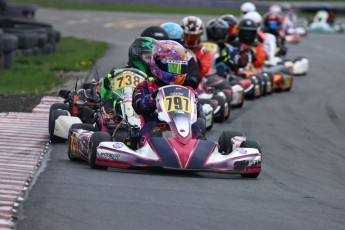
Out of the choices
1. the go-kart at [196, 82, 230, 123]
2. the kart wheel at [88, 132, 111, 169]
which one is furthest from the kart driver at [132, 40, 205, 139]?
the go-kart at [196, 82, 230, 123]

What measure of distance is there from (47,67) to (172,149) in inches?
435

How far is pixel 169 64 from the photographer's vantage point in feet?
29.5

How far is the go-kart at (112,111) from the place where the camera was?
9.73 metres

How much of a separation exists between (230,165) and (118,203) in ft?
5.97

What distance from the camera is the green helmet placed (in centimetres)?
1067

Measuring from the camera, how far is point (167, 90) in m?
8.70

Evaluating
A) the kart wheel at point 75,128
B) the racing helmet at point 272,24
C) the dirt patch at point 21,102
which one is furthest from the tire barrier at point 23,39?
the kart wheel at point 75,128

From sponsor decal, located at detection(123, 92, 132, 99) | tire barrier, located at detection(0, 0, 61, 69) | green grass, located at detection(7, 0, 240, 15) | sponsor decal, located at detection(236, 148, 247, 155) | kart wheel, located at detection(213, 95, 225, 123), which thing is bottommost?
green grass, located at detection(7, 0, 240, 15)

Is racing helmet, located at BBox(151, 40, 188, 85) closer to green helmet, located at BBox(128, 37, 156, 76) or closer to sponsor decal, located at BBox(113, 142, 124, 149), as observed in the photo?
sponsor decal, located at BBox(113, 142, 124, 149)

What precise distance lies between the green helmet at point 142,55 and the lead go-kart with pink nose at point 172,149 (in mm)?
1929

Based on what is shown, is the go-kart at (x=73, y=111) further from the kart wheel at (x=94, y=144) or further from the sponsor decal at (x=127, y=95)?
the kart wheel at (x=94, y=144)

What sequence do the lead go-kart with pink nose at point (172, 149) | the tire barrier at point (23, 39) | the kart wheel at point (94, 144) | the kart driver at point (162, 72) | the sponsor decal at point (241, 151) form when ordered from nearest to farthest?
the lead go-kart with pink nose at point (172, 149) < the kart wheel at point (94, 144) < the sponsor decal at point (241, 151) < the kart driver at point (162, 72) < the tire barrier at point (23, 39)

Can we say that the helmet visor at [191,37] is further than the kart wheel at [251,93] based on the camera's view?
No

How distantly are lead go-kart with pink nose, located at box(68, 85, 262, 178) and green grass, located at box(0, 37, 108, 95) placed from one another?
6.26 metres
